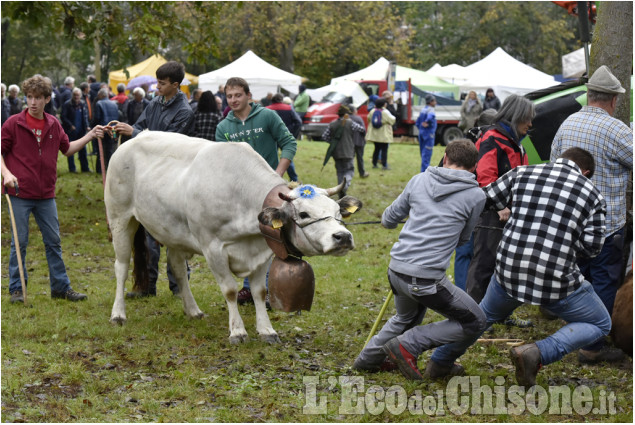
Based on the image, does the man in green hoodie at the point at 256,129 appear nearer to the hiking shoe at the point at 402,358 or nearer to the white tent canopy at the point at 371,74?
the hiking shoe at the point at 402,358

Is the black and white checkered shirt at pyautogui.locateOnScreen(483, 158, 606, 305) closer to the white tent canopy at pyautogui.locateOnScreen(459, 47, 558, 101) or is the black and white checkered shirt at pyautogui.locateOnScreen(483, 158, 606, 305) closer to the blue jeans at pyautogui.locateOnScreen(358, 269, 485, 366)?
the blue jeans at pyautogui.locateOnScreen(358, 269, 485, 366)

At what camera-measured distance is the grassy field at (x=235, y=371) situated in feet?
17.3

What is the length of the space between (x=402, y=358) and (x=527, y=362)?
0.85 m

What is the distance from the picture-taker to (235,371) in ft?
20.3

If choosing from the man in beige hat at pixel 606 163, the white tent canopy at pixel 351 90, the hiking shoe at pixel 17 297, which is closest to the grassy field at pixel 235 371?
the hiking shoe at pixel 17 297

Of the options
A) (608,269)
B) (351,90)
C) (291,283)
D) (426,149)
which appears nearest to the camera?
(291,283)

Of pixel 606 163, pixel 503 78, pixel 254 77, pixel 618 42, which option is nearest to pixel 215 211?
pixel 606 163

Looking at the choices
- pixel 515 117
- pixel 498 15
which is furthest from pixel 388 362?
pixel 498 15

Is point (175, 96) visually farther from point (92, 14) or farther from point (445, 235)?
point (92, 14)

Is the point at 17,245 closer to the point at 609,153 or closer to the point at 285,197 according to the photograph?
the point at 285,197

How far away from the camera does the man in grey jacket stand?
5355mm

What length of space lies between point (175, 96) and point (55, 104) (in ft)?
41.6

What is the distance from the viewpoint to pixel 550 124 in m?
9.90

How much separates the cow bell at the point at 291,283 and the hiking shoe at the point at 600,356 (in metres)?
2.23
